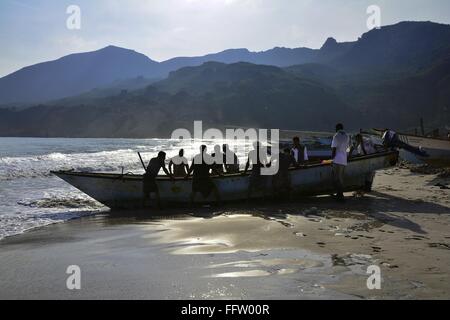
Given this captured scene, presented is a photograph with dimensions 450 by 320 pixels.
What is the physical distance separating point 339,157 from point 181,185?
4.76 m

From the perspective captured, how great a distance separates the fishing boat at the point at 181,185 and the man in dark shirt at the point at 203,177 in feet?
0.64

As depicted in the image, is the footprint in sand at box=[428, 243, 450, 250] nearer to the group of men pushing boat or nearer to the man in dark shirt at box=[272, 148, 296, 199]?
the group of men pushing boat

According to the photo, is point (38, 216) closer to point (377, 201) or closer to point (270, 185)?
point (270, 185)

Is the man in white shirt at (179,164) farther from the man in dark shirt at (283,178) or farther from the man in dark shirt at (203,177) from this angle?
the man in dark shirt at (283,178)

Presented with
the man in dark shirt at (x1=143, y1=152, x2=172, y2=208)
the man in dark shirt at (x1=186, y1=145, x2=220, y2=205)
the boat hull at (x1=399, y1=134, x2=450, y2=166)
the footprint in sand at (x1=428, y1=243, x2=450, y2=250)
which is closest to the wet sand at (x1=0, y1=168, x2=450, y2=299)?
the footprint in sand at (x1=428, y1=243, x2=450, y2=250)

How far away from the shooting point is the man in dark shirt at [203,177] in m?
12.3

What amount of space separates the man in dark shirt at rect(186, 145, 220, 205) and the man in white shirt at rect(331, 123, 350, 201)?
3561 mm

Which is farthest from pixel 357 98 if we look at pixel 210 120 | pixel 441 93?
pixel 210 120

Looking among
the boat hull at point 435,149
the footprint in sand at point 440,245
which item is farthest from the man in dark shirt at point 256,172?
the boat hull at point 435,149
